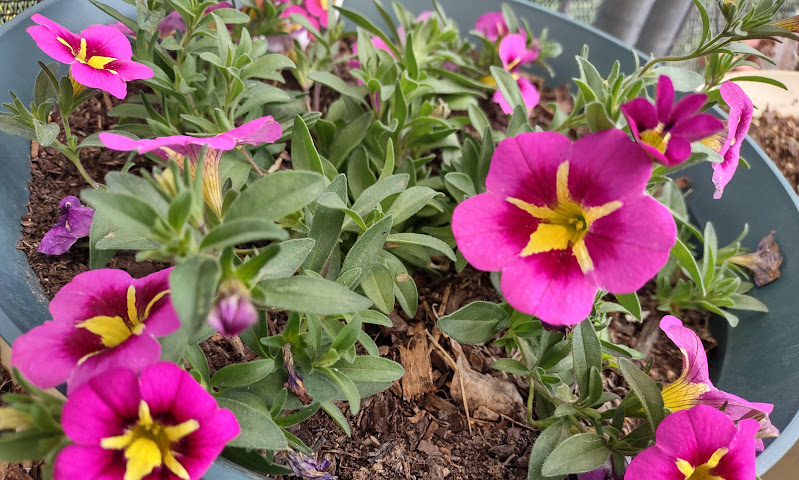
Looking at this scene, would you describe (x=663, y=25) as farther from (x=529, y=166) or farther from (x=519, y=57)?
(x=529, y=166)

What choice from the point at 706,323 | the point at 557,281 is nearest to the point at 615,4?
the point at 706,323

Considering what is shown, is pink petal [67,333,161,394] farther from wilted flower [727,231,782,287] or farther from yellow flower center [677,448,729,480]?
wilted flower [727,231,782,287]

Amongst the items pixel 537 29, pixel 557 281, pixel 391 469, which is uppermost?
pixel 537 29

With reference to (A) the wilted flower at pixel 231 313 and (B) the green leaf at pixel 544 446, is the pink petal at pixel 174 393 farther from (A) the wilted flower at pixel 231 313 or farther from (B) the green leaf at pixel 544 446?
(B) the green leaf at pixel 544 446

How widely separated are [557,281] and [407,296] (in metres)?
0.40

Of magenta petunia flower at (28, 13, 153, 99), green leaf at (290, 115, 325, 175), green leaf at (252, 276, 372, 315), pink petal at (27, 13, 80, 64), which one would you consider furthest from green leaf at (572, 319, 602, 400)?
pink petal at (27, 13, 80, 64)

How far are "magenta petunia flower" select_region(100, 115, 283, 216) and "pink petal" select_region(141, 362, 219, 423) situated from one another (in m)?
0.23

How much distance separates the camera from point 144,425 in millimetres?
666

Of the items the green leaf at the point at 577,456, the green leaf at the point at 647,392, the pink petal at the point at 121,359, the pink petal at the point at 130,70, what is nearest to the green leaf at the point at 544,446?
the green leaf at the point at 577,456

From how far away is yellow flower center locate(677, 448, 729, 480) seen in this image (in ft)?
2.60

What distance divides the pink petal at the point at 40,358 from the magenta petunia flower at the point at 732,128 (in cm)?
96

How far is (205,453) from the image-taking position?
0.64 m

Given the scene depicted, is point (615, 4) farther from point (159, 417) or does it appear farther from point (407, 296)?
point (159, 417)

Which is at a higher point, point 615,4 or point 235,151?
point 615,4
